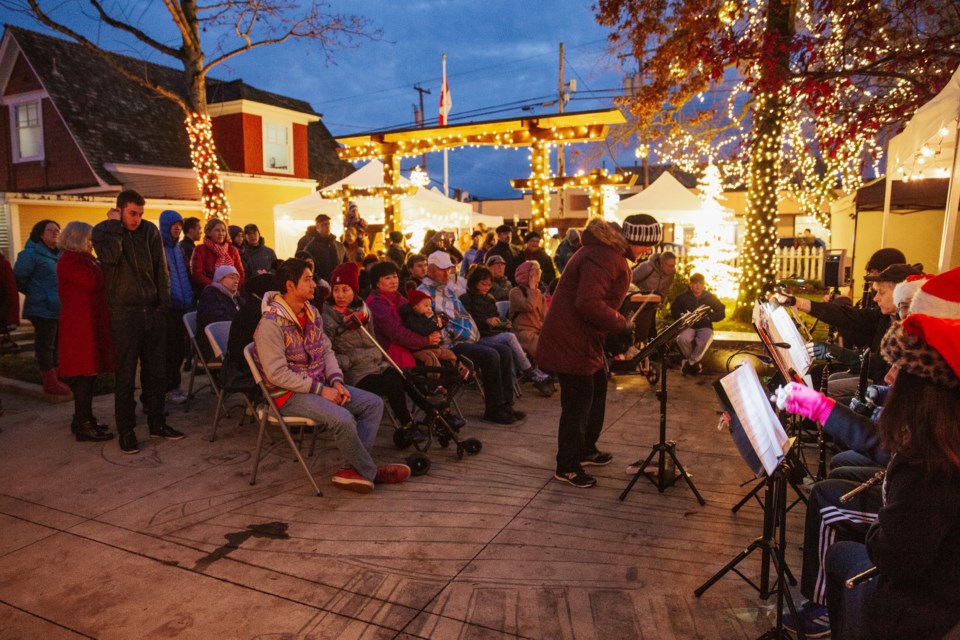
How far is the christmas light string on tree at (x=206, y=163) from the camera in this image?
1426cm

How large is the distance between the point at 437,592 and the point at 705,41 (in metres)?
8.66

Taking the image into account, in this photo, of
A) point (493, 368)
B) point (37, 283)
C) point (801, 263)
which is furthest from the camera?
point (801, 263)

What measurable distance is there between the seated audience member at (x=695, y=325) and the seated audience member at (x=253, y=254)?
5.39 m

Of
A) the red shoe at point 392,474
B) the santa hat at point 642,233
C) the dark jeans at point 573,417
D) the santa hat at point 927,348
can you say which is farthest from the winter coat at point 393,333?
the santa hat at point 927,348

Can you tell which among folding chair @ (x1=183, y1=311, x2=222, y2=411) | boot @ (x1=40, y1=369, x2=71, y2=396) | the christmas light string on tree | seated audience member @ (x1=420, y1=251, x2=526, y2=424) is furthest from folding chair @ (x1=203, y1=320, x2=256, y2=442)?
the christmas light string on tree

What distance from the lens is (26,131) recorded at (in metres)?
17.8

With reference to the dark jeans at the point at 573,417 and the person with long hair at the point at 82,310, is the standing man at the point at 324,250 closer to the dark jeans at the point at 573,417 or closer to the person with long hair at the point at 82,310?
the person with long hair at the point at 82,310

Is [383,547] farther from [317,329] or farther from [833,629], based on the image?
[833,629]

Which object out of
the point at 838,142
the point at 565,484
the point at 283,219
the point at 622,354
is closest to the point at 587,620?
the point at 565,484

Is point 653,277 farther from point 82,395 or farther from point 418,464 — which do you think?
point 82,395

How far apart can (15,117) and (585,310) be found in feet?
65.6

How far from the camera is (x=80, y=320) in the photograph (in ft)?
17.6

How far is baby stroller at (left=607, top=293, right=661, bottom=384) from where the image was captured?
14.1ft

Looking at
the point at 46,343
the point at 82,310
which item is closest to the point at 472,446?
→ the point at 82,310
